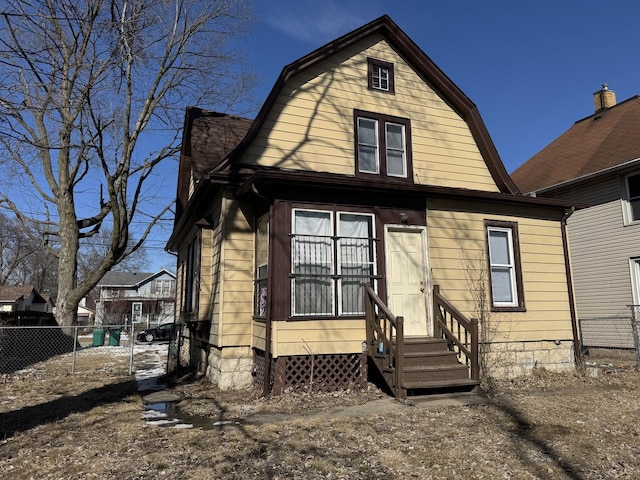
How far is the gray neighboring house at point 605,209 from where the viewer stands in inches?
549

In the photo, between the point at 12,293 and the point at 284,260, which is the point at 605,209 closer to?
the point at 284,260

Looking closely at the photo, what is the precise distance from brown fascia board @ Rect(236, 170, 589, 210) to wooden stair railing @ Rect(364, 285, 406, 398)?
1858mm

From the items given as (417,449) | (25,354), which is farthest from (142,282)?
(417,449)

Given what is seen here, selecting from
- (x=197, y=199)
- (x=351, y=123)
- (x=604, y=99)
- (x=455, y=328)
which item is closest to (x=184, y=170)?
(x=197, y=199)

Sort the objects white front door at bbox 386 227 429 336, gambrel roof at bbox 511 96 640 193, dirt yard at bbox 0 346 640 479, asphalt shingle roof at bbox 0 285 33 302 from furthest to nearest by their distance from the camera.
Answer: asphalt shingle roof at bbox 0 285 33 302, gambrel roof at bbox 511 96 640 193, white front door at bbox 386 227 429 336, dirt yard at bbox 0 346 640 479

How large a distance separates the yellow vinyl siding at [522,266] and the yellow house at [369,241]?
3 centimetres

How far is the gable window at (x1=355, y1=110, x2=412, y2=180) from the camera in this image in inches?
392

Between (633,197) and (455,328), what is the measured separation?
9089 mm

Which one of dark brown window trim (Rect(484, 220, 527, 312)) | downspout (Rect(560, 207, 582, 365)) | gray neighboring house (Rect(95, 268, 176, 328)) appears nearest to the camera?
dark brown window trim (Rect(484, 220, 527, 312))

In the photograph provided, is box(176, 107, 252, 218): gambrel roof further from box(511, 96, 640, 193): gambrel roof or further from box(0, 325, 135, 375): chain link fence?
box(511, 96, 640, 193): gambrel roof

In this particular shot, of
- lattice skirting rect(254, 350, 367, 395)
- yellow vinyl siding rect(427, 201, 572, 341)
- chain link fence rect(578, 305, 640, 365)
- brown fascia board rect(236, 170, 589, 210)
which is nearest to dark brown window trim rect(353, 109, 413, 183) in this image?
brown fascia board rect(236, 170, 589, 210)

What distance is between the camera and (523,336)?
31.4ft

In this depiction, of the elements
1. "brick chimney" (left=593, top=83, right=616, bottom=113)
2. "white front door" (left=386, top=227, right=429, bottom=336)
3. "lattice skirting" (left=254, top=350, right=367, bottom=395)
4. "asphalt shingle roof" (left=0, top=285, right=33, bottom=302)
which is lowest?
"lattice skirting" (left=254, top=350, right=367, bottom=395)

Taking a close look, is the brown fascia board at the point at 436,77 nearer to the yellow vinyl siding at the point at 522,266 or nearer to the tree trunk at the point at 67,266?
the yellow vinyl siding at the point at 522,266
